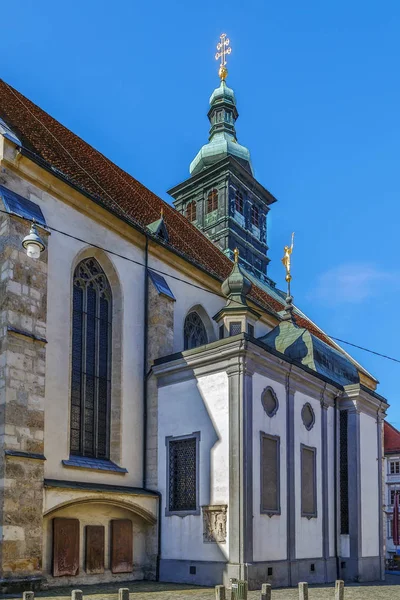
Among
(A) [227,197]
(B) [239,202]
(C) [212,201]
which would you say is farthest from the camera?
(B) [239,202]

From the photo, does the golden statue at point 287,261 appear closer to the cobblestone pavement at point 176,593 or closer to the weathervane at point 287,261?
the weathervane at point 287,261

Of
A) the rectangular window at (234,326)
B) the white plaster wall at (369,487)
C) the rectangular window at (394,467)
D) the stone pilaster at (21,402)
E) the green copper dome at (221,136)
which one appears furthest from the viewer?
the rectangular window at (394,467)

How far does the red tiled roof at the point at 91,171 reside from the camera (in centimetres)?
1839

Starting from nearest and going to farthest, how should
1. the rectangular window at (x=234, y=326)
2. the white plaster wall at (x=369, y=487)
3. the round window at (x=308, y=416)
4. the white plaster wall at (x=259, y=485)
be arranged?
1. the white plaster wall at (x=259, y=485)
2. the round window at (x=308, y=416)
3. the white plaster wall at (x=369, y=487)
4. the rectangular window at (x=234, y=326)

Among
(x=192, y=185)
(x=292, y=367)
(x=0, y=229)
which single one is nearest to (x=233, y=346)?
(x=292, y=367)

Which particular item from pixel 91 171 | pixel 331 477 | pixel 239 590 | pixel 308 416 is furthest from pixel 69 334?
pixel 331 477

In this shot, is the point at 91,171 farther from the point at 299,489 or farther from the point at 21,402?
the point at 299,489

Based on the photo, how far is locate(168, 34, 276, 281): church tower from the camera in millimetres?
34875

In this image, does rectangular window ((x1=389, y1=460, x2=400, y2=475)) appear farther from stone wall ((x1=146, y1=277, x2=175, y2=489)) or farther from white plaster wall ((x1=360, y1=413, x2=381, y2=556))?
stone wall ((x1=146, y1=277, x2=175, y2=489))

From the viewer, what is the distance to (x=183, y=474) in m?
17.1

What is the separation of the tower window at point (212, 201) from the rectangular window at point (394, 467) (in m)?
28.2

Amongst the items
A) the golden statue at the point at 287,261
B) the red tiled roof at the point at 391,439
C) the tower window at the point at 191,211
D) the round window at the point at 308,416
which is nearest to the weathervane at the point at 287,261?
the golden statue at the point at 287,261

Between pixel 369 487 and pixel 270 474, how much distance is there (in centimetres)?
616

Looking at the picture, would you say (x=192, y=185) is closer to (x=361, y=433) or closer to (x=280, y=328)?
(x=280, y=328)
